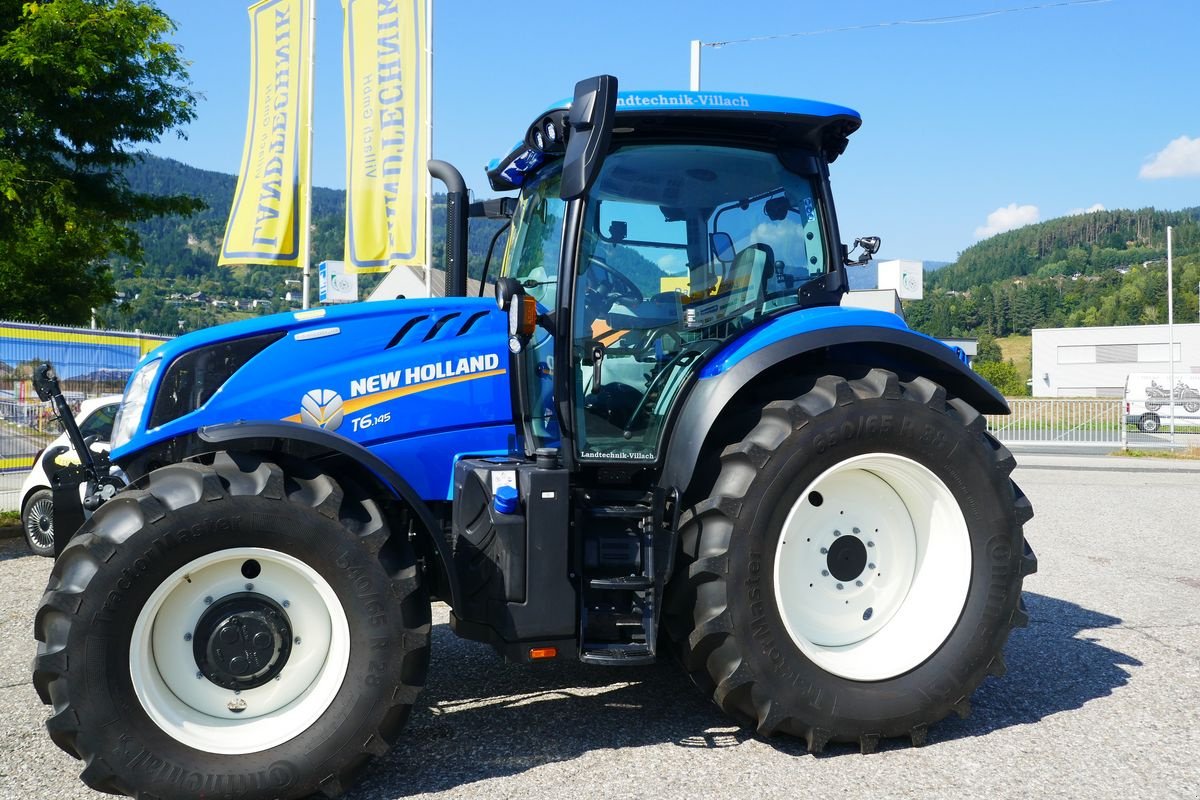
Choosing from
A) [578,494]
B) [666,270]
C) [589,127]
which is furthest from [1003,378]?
[589,127]

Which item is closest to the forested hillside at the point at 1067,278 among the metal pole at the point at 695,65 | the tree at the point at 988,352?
the tree at the point at 988,352

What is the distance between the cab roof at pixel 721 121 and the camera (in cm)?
378

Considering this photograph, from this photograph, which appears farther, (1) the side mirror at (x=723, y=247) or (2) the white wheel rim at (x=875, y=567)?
(1) the side mirror at (x=723, y=247)

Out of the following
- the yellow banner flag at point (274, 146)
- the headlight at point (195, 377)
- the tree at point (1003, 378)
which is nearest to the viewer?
the headlight at point (195, 377)

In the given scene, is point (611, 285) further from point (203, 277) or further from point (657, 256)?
point (203, 277)

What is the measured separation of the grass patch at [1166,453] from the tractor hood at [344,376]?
21.0m

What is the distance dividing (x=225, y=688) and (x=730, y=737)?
189 centimetres

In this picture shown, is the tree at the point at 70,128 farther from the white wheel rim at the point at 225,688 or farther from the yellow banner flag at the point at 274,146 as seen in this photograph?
the white wheel rim at the point at 225,688

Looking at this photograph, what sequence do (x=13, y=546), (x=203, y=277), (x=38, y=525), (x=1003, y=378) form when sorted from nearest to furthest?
(x=38, y=525)
(x=13, y=546)
(x=1003, y=378)
(x=203, y=277)

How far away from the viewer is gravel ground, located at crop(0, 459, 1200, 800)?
11.0ft

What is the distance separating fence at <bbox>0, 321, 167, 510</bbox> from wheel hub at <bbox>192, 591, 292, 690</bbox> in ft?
23.6

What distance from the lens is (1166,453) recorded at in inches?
856

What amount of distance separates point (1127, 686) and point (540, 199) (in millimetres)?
3458

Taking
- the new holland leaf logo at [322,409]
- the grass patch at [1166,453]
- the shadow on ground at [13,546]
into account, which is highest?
the new holland leaf logo at [322,409]
